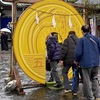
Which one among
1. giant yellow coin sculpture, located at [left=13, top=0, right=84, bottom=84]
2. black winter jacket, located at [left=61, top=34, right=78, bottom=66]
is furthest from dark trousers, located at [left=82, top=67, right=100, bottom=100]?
giant yellow coin sculpture, located at [left=13, top=0, right=84, bottom=84]

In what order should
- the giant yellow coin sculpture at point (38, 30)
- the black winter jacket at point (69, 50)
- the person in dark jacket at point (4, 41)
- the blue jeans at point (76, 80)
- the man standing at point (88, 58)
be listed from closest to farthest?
the man standing at point (88, 58), the blue jeans at point (76, 80), the black winter jacket at point (69, 50), the giant yellow coin sculpture at point (38, 30), the person in dark jacket at point (4, 41)

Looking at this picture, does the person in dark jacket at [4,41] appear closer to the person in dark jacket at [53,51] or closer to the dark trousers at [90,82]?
the person in dark jacket at [53,51]

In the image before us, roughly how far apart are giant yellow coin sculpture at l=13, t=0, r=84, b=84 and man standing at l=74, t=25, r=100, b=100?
79.0 inches

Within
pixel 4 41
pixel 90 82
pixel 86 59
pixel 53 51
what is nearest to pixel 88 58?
pixel 86 59

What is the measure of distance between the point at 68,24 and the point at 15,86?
2512mm

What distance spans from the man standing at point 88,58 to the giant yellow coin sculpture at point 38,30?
6.58 feet

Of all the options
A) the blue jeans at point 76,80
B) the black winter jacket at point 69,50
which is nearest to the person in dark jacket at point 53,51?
the black winter jacket at point 69,50

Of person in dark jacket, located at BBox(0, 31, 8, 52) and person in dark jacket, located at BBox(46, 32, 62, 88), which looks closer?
person in dark jacket, located at BBox(46, 32, 62, 88)

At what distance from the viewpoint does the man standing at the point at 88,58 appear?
7406 mm

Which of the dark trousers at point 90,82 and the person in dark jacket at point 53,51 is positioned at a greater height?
the person in dark jacket at point 53,51

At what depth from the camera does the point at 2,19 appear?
38656 mm

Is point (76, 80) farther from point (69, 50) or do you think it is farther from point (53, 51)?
point (53, 51)

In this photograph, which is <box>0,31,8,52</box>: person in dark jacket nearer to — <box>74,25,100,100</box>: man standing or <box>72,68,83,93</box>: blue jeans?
<box>72,68,83,93</box>: blue jeans

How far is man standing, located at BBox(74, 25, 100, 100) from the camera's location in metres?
7.41
